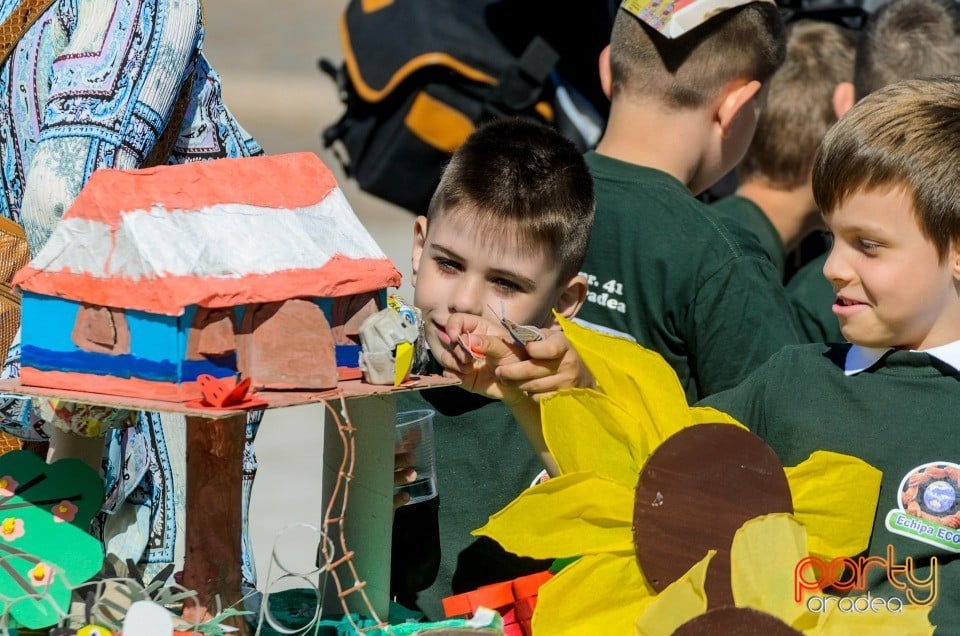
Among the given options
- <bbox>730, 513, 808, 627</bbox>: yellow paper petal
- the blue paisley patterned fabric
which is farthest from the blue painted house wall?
<bbox>730, 513, 808, 627</bbox>: yellow paper petal

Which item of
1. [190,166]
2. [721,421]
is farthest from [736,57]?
[190,166]

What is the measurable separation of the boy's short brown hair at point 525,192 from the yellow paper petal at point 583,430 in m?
0.55

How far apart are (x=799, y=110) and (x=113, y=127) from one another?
10.1ft

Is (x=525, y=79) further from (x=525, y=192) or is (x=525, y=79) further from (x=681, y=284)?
(x=525, y=192)

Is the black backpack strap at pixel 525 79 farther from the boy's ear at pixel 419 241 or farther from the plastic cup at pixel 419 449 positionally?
the plastic cup at pixel 419 449

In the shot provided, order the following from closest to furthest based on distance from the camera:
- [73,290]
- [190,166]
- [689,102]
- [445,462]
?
1. [73,290]
2. [190,166]
3. [445,462]
4. [689,102]

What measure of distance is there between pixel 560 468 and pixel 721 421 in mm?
269

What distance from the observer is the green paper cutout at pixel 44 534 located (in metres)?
1.97

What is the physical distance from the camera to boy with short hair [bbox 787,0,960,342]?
13.9 feet

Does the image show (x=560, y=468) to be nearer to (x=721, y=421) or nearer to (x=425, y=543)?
(x=721, y=421)

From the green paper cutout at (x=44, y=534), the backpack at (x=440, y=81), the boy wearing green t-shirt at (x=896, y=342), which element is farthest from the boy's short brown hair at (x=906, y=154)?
the backpack at (x=440, y=81)

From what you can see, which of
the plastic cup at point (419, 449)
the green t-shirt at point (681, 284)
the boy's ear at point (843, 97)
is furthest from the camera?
the boy's ear at point (843, 97)

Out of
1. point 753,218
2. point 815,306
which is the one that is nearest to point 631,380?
point 815,306

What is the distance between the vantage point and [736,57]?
131 inches
